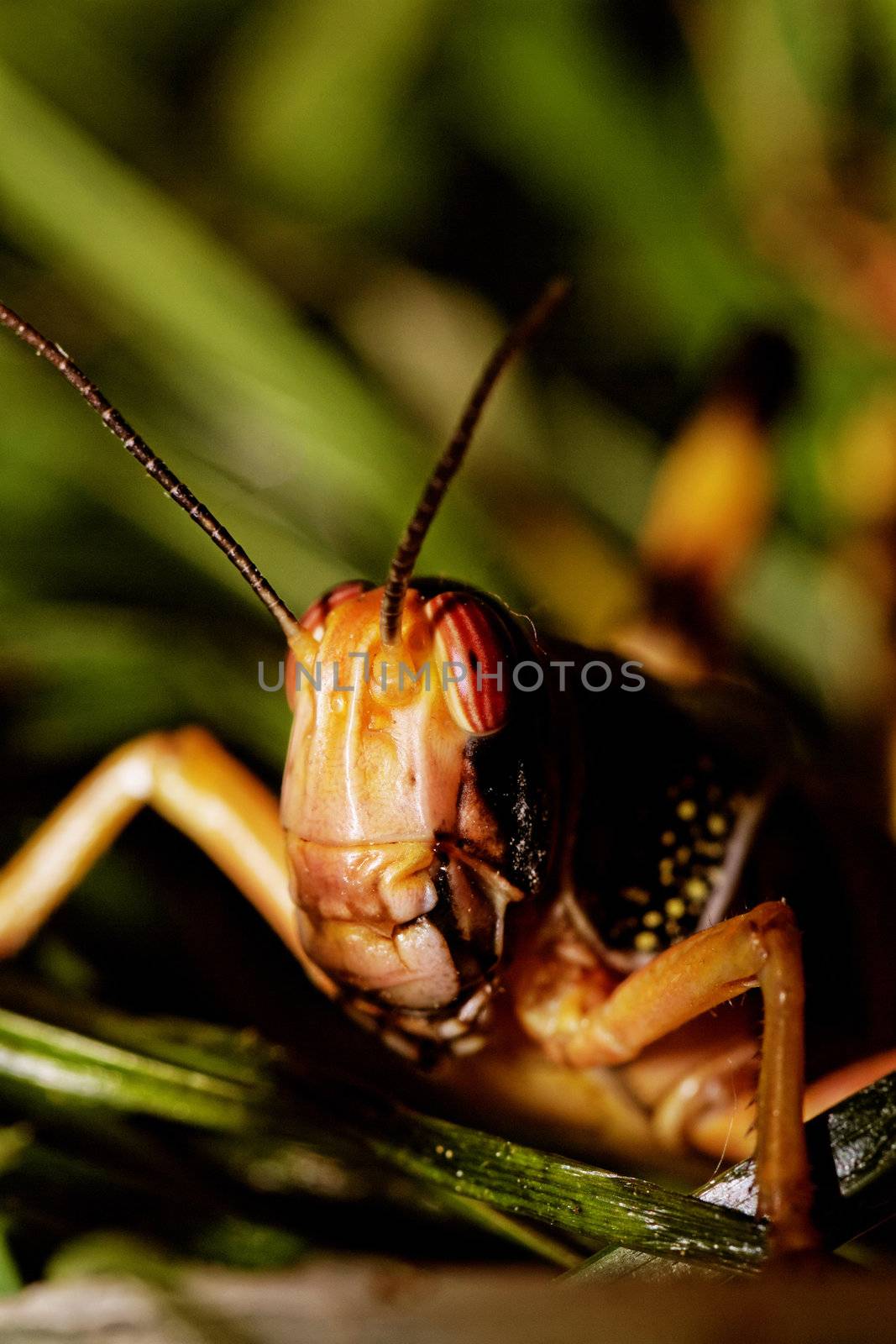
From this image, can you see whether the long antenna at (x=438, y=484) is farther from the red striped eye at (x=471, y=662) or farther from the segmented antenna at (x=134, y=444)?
the segmented antenna at (x=134, y=444)

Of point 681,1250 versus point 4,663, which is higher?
point 681,1250

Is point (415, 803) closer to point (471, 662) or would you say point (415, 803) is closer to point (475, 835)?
point (475, 835)

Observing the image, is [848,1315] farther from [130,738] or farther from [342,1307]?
[130,738]

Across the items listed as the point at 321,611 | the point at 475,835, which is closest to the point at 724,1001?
the point at 475,835

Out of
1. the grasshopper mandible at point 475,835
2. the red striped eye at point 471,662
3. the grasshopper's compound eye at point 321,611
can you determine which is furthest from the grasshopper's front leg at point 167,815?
the red striped eye at point 471,662

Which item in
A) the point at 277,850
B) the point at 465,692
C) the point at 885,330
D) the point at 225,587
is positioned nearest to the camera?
the point at 465,692

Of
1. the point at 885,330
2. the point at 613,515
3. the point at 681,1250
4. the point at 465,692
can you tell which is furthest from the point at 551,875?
the point at 885,330

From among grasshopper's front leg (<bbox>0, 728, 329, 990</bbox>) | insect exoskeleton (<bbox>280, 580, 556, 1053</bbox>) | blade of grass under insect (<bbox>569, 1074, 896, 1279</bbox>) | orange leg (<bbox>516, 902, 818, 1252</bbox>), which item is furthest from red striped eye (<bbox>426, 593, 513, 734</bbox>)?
blade of grass under insect (<bbox>569, 1074, 896, 1279</bbox>)
